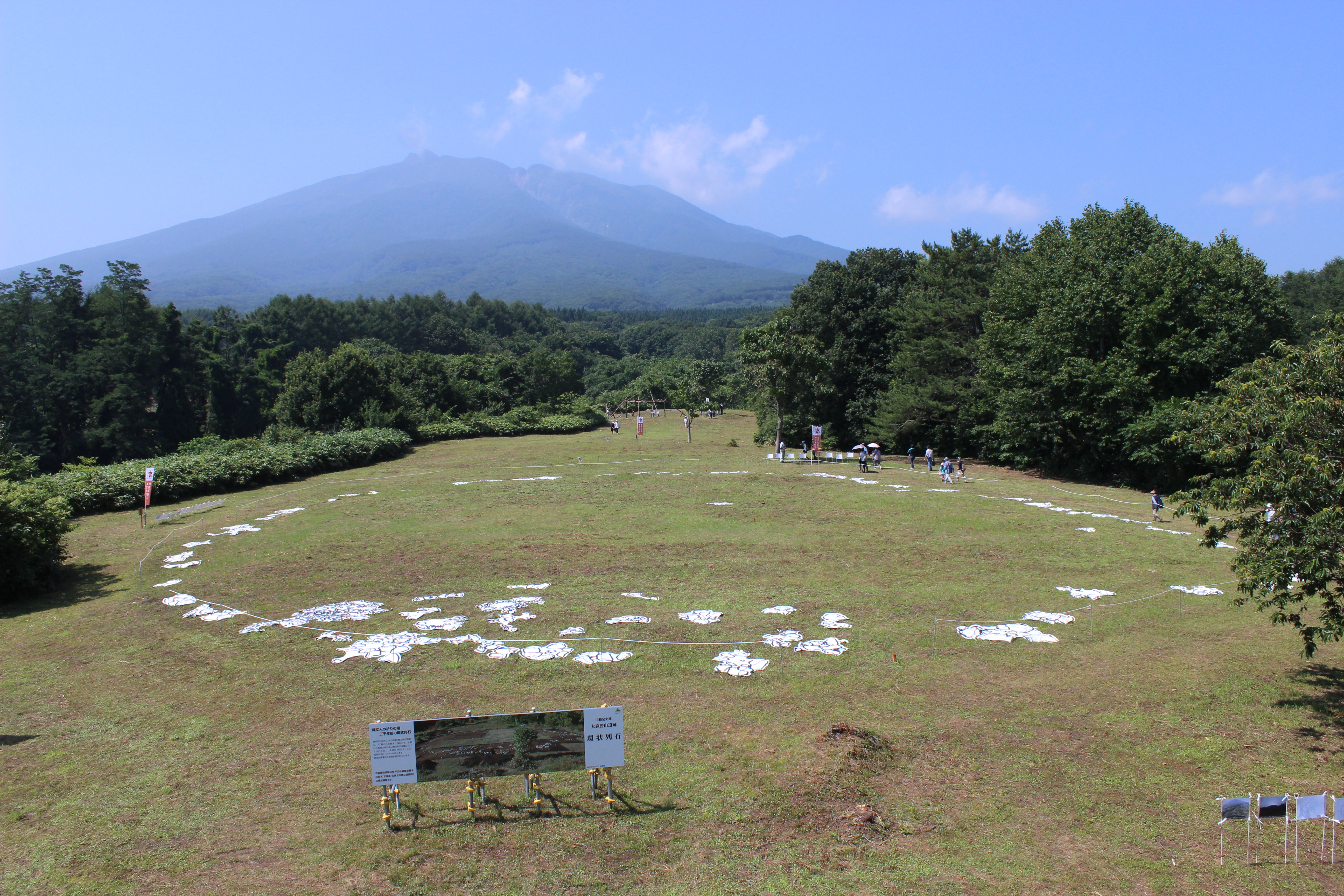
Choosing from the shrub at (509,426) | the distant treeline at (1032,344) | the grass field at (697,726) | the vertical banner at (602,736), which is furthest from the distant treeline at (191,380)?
the vertical banner at (602,736)

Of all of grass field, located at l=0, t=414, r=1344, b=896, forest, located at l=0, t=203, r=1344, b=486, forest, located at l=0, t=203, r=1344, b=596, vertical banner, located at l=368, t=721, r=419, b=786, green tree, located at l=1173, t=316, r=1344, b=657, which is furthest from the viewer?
forest, located at l=0, t=203, r=1344, b=486

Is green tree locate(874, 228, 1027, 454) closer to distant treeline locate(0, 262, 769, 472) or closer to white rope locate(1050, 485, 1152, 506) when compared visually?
white rope locate(1050, 485, 1152, 506)

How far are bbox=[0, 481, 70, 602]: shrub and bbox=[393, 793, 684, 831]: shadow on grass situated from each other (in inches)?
666

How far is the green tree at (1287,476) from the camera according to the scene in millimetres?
10797

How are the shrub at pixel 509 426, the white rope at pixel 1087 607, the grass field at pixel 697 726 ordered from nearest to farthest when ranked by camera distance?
the grass field at pixel 697 726
the white rope at pixel 1087 607
the shrub at pixel 509 426

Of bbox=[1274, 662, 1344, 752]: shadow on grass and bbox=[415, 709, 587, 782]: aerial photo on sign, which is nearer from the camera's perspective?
bbox=[415, 709, 587, 782]: aerial photo on sign

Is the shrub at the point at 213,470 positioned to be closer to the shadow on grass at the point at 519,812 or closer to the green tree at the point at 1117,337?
the shadow on grass at the point at 519,812

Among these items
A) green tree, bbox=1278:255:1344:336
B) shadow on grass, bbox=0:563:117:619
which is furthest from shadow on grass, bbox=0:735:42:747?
green tree, bbox=1278:255:1344:336

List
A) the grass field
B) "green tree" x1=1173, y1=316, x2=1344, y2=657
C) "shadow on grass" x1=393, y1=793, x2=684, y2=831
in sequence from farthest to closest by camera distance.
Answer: "green tree" x1=1173, y1=316, x2=1344, y2=657
"shadow on grass" x1=393, y1=793, x2=684, y2=831
the grass field

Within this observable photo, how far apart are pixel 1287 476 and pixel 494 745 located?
12.4 m

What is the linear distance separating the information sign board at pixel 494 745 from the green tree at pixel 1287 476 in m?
9.88

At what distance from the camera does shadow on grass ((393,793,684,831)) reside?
31.3 ft

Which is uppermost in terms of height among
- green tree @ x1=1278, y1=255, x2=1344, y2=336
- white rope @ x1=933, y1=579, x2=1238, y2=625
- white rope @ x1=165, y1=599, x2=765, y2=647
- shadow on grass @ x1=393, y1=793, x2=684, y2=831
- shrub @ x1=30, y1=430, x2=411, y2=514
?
green tree @ x1=1278, y1=255, x2=1344, y2=336

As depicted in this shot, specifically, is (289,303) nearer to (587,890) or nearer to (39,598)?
(39,598)
